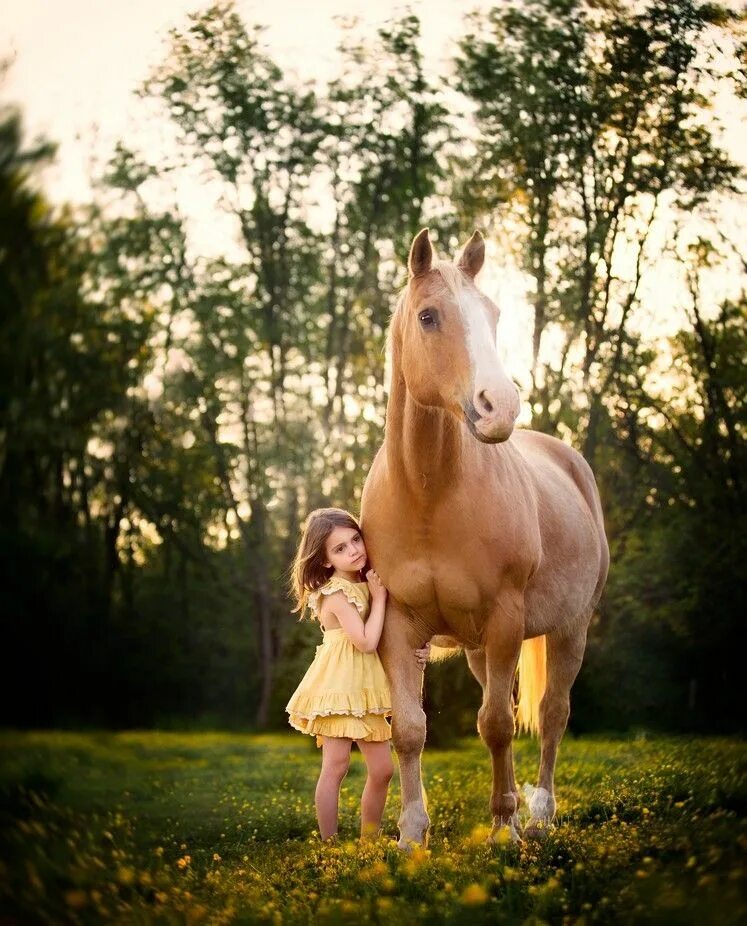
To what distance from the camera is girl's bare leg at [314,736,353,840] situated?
16.7ft

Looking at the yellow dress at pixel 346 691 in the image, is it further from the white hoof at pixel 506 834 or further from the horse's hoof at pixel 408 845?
the white hoof at pixel 506 834

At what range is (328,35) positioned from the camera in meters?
12.9

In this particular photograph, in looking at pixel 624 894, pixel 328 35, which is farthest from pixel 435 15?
pixel 624 894

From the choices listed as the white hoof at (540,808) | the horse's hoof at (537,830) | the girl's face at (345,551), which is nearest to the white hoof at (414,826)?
the horse's hoof at (537,830)

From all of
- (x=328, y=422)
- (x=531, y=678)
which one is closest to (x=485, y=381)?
(x=531, y=678)

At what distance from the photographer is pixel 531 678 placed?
673 cm

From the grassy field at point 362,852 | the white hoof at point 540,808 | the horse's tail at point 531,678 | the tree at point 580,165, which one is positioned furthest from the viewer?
the tree at point 580,165

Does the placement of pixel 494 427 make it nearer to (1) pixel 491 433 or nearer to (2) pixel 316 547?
(1) pixel 491 433

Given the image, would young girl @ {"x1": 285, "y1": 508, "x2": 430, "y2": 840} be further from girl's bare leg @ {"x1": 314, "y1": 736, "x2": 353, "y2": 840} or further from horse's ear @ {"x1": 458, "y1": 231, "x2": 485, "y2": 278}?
horse's ear @ {"x1": 458, "y1": 231, "x2": 485, "y2": 278}

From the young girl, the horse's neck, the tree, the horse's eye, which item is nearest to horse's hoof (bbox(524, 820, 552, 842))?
the young girl

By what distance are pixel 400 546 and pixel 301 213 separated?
12295mm

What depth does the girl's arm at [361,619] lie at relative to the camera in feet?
16.3

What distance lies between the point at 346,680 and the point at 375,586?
48cm

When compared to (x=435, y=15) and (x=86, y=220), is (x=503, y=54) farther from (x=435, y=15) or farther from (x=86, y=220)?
(x=86, y=220)
